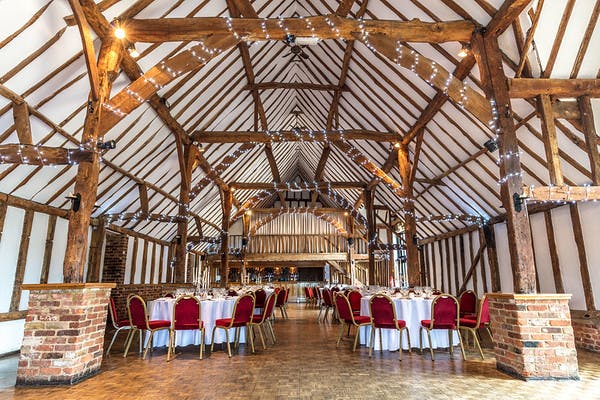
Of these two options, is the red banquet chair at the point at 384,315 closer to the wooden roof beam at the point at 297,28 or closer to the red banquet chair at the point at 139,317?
the red banquet chair at the point at 139,317

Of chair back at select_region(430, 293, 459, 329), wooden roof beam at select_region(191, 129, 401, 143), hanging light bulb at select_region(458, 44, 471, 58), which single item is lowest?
chair back at select_region(430, 293, 459, 329)

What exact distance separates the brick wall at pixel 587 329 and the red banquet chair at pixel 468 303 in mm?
1752

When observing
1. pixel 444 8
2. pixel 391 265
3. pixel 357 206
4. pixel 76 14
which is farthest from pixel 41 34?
pixel 391 265

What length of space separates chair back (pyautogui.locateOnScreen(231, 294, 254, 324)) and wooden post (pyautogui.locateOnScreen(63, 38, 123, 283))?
203 centimetres

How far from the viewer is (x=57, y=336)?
4016 mm

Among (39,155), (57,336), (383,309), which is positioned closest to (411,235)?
(383,309)

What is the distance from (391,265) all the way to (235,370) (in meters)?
14.6

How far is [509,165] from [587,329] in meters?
3.50

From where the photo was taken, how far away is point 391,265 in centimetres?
1791

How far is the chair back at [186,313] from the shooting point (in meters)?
5.11

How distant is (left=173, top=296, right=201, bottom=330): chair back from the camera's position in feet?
16.8

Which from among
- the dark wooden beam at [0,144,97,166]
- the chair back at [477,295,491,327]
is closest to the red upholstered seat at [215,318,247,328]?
the dark wooden beam at [0,144,97,166]

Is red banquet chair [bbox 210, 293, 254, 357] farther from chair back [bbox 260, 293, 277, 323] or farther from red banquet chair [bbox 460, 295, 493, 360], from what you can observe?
red banquet chair [bbox 460, 295, 493, 360]

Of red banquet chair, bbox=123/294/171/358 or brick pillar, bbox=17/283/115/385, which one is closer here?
brick pillar, bbox=17/283/115/385
